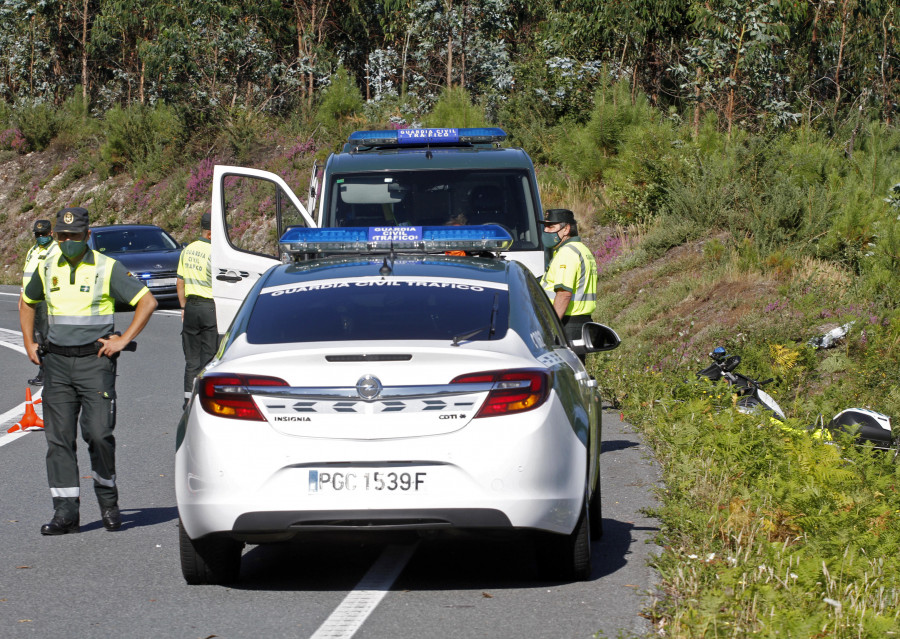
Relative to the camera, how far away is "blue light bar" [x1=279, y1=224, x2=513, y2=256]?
7290 mm

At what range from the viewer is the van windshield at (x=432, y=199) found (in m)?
12.8

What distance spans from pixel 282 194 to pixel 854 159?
1115 cm

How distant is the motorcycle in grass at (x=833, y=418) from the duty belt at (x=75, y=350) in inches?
191

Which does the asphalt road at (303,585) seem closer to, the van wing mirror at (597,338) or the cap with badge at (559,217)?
the van wing mirror at (597,338)

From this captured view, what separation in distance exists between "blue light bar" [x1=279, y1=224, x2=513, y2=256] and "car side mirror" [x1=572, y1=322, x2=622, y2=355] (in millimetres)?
660

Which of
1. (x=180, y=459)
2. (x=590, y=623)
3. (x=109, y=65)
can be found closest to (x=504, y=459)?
(x=590, y=623)

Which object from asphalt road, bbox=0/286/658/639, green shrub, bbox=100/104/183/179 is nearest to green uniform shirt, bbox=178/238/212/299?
asphalt road, bbox=0/286/658/639

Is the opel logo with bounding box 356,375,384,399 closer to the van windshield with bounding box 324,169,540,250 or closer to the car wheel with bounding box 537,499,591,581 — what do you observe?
the car wheel with bounding box 537,499,591,581

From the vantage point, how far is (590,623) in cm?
536

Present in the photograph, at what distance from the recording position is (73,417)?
745 centimetres

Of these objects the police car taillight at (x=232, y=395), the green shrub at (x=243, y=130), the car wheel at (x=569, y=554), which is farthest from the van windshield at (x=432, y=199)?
the green shrub at (x=243, y=130)

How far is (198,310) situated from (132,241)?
50.4 ft

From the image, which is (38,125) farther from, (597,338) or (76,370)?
(597,338)

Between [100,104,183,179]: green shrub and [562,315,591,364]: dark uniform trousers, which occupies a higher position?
[562,315,591,364]: dark uniform trousers
